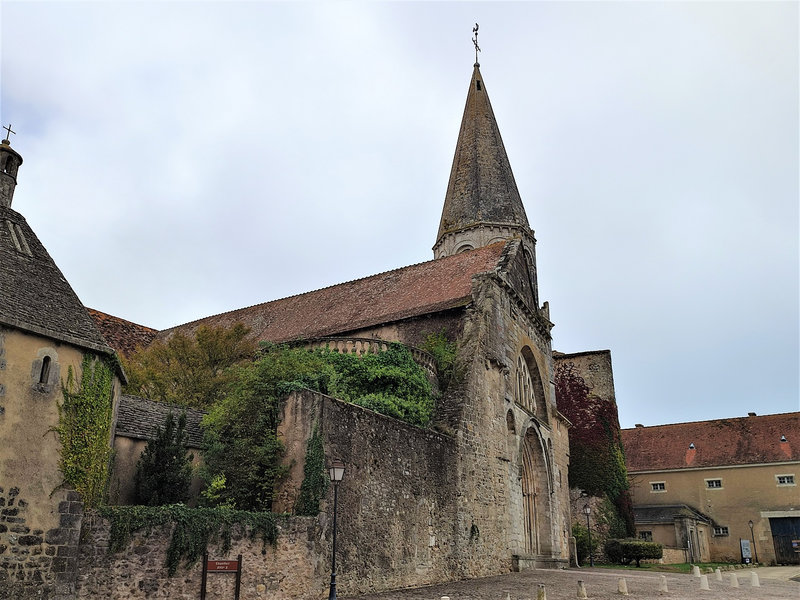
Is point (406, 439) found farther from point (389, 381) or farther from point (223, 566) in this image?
point (223, 566)

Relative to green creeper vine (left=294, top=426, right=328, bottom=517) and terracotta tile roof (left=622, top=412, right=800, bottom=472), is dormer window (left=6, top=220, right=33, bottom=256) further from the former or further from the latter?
terracotta tile roof (left=622, top=412, right=800, bottom=472)

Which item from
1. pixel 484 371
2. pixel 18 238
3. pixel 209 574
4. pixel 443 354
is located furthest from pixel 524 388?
pixel 18 238

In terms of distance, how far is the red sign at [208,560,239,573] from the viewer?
11.9 meters

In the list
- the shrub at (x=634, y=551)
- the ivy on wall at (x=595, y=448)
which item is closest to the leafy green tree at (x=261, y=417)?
the shrub at (x=634, y=551)

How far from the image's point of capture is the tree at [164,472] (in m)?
14.3

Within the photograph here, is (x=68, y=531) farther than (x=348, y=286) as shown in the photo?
No

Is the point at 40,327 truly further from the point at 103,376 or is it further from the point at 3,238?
the point at 3,238

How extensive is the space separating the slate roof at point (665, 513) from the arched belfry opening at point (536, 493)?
46.7 ft

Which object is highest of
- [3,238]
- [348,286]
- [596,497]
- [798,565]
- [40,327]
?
[348,286]

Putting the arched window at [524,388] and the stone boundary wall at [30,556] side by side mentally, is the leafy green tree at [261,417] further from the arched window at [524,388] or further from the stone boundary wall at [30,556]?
the arched window at [524,388]

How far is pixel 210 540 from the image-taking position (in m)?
12.0

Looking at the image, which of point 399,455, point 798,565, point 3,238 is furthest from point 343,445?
point 798,565

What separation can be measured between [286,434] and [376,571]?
3818 mm

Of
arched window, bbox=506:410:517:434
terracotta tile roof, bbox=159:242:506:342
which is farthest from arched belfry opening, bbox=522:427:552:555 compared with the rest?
terracotta tile roof, bbox=159:242:506:342
